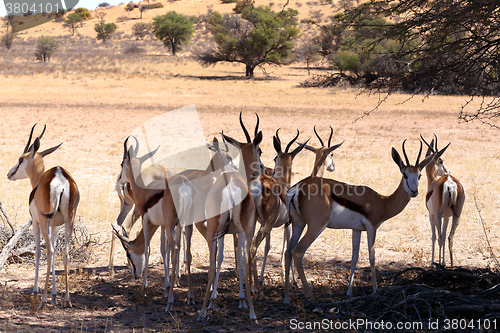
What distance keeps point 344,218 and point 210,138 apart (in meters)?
11.1

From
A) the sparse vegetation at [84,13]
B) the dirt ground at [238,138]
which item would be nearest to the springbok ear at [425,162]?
the dirt ground at [238,138]

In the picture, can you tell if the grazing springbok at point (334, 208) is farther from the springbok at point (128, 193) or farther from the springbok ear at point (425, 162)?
the springbok at point (128, 193)

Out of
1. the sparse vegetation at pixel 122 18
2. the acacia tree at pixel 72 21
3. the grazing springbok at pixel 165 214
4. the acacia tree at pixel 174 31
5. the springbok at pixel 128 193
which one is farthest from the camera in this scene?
the sparse vegetation at pixel 122 18

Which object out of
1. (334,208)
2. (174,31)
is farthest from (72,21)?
(334,208)

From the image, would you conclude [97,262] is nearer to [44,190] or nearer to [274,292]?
[44,190]

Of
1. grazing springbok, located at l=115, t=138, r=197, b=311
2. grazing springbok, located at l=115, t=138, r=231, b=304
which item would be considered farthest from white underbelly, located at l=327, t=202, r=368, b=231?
grazing springbok, located at l=115, t=138, r=197, b=311

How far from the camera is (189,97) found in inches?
Answer: 1047

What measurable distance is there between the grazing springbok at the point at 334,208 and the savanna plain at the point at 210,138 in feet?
2.11

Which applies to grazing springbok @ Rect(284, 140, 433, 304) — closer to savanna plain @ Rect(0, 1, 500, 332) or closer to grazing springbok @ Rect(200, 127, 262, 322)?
savanna plain @ Rect(0, 1, 500, 332)

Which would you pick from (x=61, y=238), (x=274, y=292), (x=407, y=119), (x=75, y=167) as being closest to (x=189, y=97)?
(x=407, y=119)

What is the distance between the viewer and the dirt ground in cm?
594

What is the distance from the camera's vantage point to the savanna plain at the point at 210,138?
6020mm

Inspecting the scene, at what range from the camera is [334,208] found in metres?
6.29

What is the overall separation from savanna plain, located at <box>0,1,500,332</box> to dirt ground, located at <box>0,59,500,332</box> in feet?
0.10
